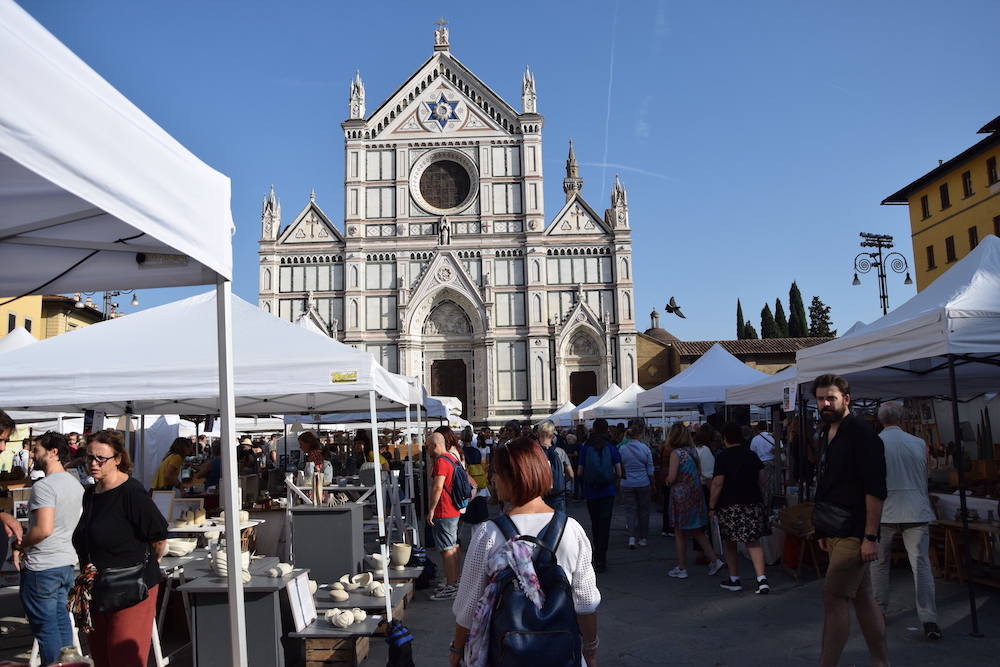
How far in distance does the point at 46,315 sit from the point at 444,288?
16260 millimetres

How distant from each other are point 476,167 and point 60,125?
32.6m

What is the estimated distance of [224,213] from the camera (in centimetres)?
302

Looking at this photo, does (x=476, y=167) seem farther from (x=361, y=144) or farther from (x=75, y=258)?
(x=75, y=258)

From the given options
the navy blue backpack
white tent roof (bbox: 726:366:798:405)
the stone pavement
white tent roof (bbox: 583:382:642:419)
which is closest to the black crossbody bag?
the stone pavement

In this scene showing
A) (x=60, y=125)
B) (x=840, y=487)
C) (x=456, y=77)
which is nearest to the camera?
(x=60, y=125)

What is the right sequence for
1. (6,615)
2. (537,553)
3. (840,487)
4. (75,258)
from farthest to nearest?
(6,615)
(840,487)
(75,258)
(537,553)

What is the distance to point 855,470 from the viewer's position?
4023 mm

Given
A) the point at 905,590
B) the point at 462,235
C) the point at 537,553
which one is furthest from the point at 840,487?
the point at 462,235

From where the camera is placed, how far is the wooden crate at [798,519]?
7.13 m

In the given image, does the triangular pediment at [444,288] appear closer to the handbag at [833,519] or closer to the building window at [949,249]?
the building window at [949,249]

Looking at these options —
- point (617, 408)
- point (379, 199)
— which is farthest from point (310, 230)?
point (617, 408)

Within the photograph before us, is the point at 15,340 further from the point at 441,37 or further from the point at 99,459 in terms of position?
the point at 441,37

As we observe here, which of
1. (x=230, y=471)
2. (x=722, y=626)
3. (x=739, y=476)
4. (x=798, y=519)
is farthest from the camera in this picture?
(x=798, y=519)

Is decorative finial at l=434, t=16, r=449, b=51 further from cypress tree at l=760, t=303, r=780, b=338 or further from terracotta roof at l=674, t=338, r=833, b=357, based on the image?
cypress tree at l=760, t=303, r=780, b=338
